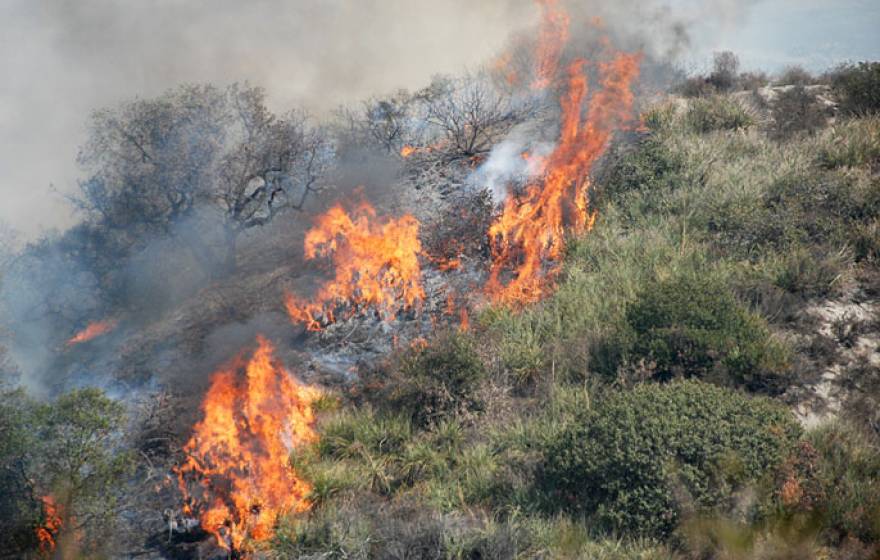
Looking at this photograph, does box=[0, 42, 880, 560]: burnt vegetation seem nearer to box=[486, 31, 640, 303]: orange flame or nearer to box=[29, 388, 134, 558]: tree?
box=[29, 388, 134, 558]: tree

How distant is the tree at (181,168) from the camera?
1473 cm

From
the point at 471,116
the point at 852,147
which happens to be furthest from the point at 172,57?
the point at 852,147

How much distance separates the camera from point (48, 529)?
782cm

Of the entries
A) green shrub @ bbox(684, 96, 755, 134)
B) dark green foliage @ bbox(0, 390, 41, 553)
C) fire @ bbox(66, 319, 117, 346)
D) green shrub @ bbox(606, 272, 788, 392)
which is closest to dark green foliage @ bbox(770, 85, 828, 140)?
green shrub @ bbox(684, 96, 755, 134)

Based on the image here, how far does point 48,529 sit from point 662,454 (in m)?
7.47

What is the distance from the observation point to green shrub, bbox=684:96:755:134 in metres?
17.5

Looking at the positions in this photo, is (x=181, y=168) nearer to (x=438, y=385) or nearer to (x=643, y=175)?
(x=438, y=385)

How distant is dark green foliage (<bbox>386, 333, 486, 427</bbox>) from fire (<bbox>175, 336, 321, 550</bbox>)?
59.4 inches

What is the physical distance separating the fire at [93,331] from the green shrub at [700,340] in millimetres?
10368

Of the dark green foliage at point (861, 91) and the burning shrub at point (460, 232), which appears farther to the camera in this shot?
the dark green foliage at point (861, 91)

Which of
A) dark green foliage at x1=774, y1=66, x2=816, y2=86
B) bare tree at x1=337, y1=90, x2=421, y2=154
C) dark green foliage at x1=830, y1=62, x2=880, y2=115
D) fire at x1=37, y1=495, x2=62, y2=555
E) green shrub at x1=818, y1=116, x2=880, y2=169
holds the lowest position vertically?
fire at x1=37, y1=495, x2=62, y2=555

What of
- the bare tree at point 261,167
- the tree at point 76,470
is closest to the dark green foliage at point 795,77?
the bare tree at point 261,167

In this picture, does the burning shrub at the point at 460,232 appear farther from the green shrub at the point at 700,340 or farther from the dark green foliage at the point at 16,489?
the dark green foliage at the point at 16,489

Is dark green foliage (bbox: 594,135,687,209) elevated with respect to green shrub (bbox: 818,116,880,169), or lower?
elevated
